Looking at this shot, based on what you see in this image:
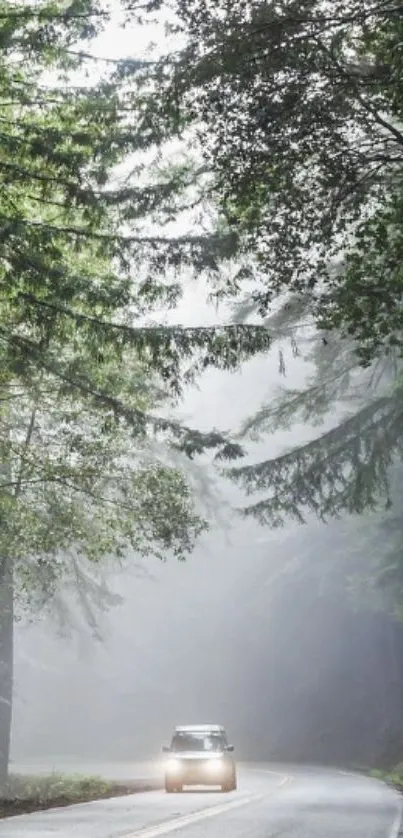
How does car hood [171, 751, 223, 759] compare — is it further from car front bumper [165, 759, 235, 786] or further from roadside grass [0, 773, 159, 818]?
roadside grass [0, 773, 159, 818]

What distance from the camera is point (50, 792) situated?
2034cm

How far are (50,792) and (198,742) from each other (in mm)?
3911

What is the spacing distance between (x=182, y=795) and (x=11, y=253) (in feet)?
44.6

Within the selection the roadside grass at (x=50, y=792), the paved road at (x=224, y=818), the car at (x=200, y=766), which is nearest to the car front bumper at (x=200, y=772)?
the car at (x=200, y=766)

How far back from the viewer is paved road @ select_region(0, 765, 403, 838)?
10.8 m

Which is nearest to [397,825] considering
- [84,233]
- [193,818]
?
[193,818]

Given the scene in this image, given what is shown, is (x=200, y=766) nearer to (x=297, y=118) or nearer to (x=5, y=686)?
(x=5, y=686)

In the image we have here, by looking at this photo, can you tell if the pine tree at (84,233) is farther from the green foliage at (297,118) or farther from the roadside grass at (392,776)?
the roadside grass at (392,776)

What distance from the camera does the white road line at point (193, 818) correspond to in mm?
10473

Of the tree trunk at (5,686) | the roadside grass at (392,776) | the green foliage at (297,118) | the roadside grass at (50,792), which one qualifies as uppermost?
the green foliage at (297,118)

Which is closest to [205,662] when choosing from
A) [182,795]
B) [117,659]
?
[117,659]

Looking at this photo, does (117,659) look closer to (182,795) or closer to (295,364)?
(295,364)

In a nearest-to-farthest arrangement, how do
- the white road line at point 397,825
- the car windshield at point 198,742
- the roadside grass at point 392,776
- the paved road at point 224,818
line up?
the paved road at point 224,818 < the white road line at point 397,825 < the car windshield at point 198,742 < the roadside grass at point 392,776

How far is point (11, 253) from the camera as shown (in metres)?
10.6
